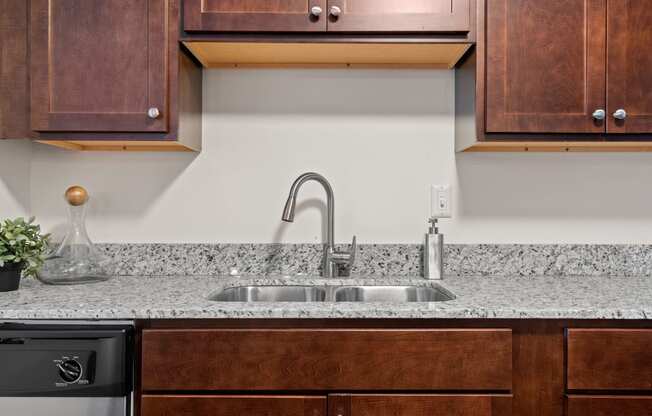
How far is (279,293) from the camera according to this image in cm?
163

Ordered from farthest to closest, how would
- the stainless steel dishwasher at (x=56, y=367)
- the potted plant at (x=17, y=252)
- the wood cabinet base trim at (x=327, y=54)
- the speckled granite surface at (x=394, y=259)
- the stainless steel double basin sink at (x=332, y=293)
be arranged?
the speckled granite surface at (x=394, y=259) < the stainless steel double basin sink at (x=332, y=293) < the wood cabinet base trim at (x=327, y=54) < the potted plant at (x=17, y=252) < the stainless steel dishwasher at (x=56, y=367)

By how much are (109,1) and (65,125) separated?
40 centimetres

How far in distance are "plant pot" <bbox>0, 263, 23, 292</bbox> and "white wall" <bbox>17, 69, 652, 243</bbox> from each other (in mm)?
417

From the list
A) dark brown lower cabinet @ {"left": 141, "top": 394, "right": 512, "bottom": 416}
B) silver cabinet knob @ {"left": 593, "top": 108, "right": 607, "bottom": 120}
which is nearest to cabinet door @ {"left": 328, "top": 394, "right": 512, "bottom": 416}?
dark brown lower cabinet @ {"left": 141, "top": 394, "right": 512, "bottom": 416}

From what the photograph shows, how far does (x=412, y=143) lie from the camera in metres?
1.76

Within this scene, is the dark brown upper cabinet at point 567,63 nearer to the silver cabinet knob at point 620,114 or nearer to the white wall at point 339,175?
the silver cabinet knob at point 620,114

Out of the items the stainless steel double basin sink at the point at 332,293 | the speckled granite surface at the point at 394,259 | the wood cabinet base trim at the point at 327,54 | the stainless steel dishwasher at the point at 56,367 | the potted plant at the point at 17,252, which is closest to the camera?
the stainless steel dishwasher at the point at 56,367

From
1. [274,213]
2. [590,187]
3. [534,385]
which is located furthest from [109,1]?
[590,187]

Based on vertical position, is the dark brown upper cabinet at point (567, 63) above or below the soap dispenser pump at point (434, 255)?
above

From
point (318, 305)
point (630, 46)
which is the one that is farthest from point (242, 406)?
point (630, 46)

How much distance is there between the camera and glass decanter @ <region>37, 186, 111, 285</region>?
1.51 meters

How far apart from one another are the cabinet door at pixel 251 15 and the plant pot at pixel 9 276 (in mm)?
867

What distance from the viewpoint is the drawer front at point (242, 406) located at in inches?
44.4

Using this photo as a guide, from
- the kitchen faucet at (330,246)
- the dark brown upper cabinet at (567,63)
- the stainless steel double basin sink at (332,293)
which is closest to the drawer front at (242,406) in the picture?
the stainless steel double basin sink at (332,293)
